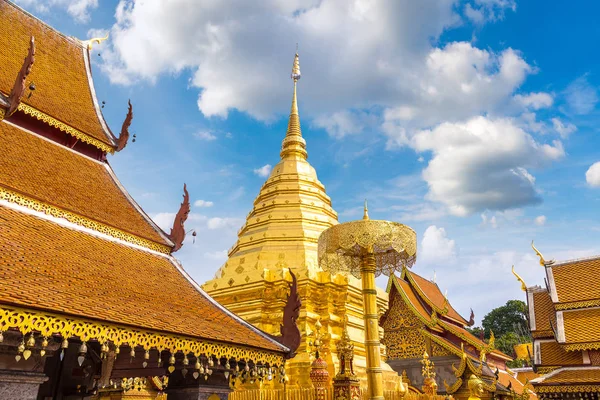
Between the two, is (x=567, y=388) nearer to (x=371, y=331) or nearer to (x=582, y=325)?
(x=582, y=325)

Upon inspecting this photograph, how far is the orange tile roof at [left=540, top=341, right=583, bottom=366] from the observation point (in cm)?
1504

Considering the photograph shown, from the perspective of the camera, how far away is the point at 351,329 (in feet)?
49.5

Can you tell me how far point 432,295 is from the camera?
76.2 ft

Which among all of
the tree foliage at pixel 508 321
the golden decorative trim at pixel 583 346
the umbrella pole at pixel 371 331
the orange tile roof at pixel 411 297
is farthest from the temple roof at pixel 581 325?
the tree foliage at pixel 508 321

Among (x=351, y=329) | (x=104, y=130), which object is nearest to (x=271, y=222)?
(x=351, y=329)

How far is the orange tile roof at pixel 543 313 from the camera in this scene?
55.3 ft

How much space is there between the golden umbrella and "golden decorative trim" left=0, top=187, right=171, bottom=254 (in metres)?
3.14

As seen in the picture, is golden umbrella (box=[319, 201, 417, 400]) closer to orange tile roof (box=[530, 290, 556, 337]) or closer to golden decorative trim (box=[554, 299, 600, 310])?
golden decorative trim (box=[554, 299, 600, 310])

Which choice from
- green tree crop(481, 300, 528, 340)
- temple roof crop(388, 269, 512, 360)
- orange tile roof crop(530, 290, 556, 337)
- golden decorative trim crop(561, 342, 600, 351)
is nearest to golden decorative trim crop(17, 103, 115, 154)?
golden decorative trim crop(561, 342, 600, 351)

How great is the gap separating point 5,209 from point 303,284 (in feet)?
30.8

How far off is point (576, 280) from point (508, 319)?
45360 millimetres

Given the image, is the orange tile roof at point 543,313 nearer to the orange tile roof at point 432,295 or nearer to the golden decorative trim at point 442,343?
the golden decorative trim at point 442,343

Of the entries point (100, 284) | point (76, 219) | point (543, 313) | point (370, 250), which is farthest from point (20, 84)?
point (543, 313)

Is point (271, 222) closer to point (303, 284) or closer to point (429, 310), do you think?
point (303, 284)
